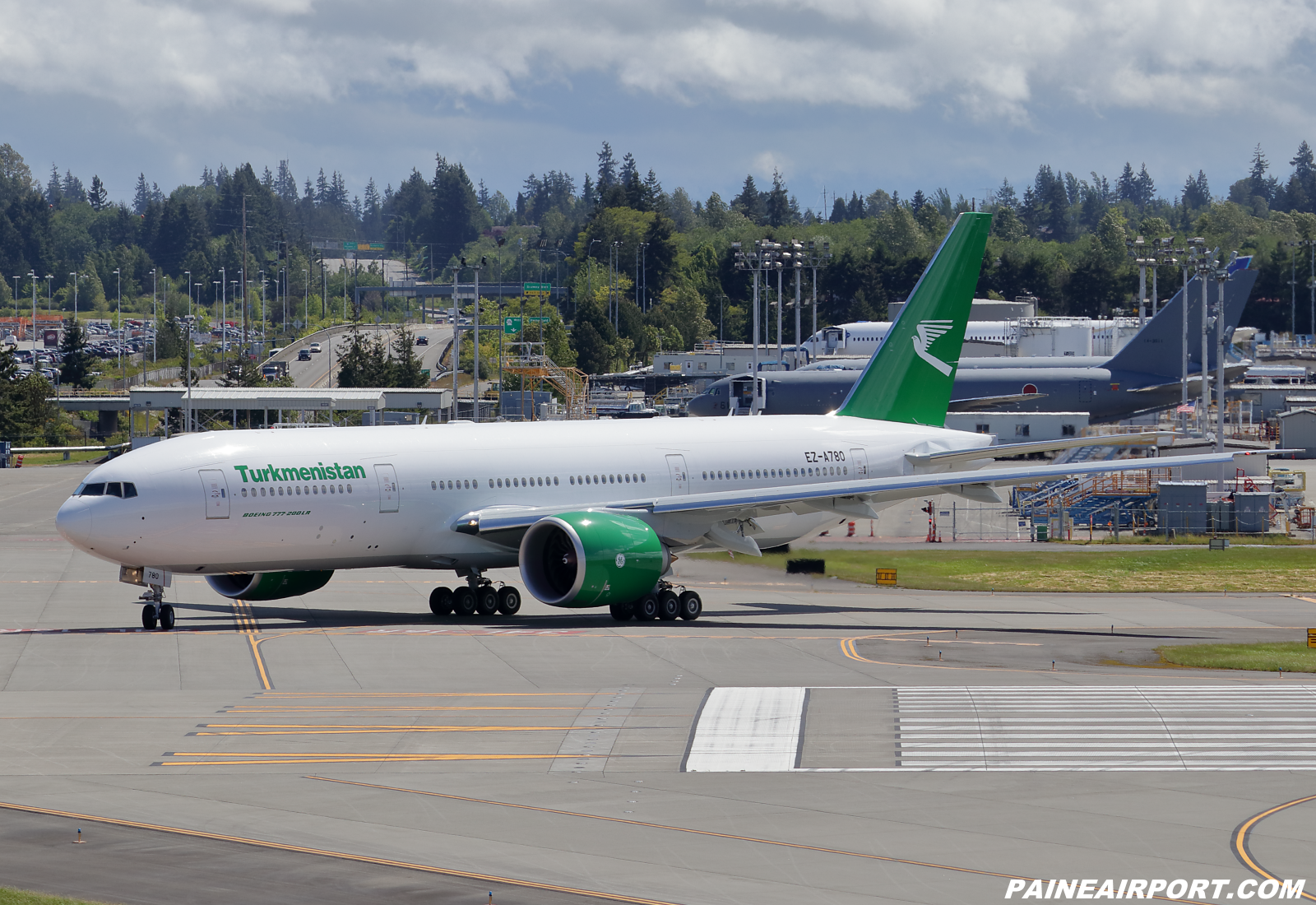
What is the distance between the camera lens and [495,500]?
4041 centimetres

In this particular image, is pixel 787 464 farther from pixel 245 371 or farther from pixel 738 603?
pixel 245 371

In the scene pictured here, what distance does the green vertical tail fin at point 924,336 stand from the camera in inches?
1972

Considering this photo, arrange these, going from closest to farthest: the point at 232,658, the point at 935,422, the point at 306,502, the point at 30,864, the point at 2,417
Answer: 1. the point at 30,864
2. the point at 232,658
3. the point at 306,502
4. the point at 935,422
5. the point at 2,417

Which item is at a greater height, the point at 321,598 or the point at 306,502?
the point at 306,502

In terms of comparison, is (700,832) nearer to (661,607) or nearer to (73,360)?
(661,607)

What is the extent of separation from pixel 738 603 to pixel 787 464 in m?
4.51

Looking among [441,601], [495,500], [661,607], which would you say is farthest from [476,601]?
[661,607]

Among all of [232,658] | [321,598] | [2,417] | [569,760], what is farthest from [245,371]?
[569,760]

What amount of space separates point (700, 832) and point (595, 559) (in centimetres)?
1839

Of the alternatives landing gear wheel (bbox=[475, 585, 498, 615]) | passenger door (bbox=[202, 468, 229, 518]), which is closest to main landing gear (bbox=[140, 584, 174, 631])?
passenger door (bbox=[202, 468, 229, 518])

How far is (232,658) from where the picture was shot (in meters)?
33.3

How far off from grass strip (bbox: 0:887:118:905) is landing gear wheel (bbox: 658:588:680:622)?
25005 mm

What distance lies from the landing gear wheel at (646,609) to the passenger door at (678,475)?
422 cm

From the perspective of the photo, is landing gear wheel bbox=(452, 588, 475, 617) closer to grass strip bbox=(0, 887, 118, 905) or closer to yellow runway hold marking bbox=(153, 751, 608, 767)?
yellow runway hold marking bbox=(153, 751, 608, 767)
